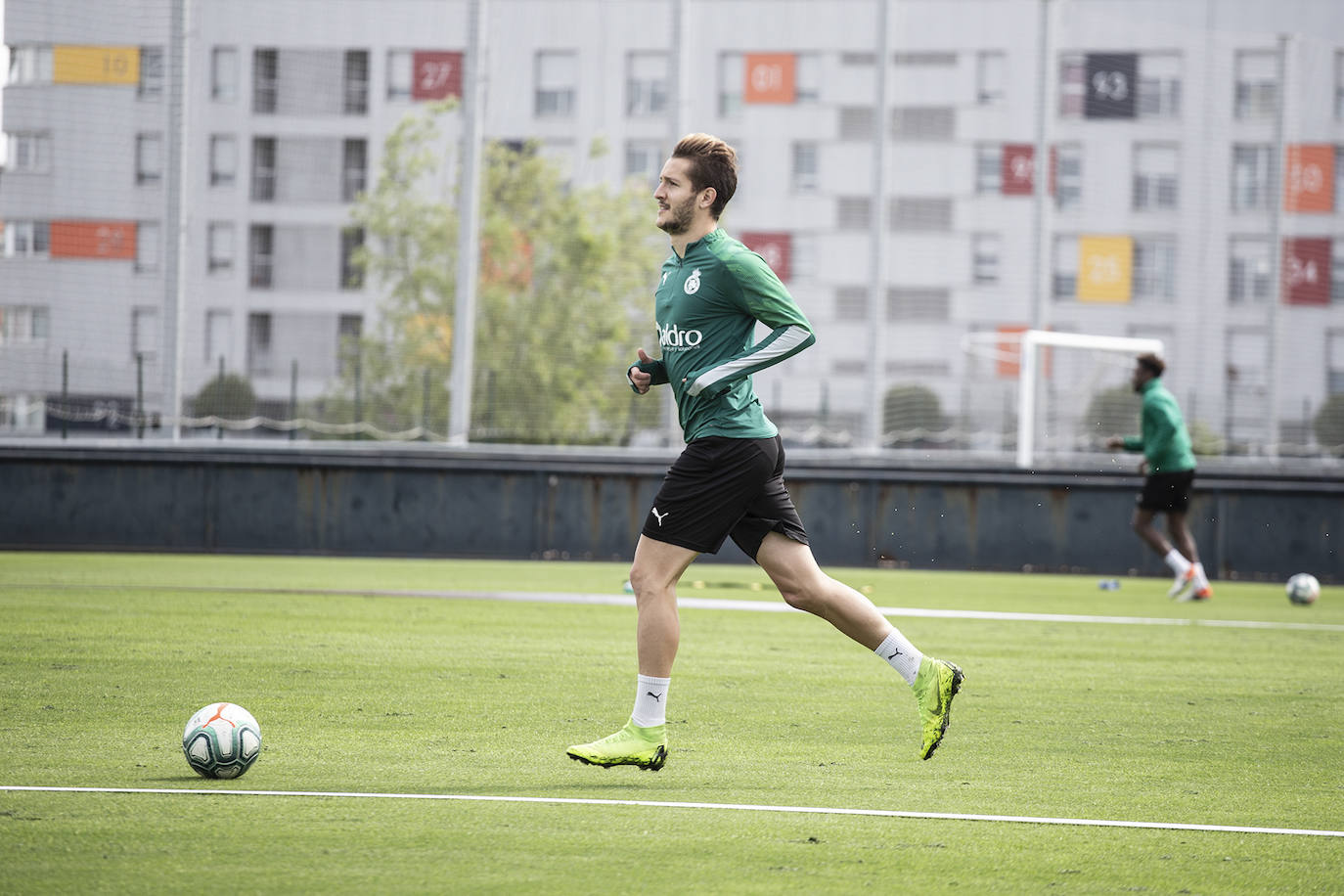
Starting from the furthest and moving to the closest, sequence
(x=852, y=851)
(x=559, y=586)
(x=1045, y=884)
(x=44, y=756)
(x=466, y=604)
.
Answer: (x=559, y=586) < (x=466, y=604) < (x=44, y=756) < (x=852, y=851) < (x=1045, y=884)

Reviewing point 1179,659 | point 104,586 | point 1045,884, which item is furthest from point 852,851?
point 104,586

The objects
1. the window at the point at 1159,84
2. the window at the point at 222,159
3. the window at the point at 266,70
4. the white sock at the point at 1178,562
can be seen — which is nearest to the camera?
the white sock at the point at 1178,562

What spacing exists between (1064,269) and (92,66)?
12798mm

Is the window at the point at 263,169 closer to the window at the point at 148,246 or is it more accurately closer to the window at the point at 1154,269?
the window at the point at 148,246

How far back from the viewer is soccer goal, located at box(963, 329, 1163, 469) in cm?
1947

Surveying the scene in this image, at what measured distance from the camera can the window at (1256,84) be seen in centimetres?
2102

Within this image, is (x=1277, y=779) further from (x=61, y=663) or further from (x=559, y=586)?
(x=559, y=586)

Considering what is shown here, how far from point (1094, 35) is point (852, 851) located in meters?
18.6

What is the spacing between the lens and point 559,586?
48.9 feet

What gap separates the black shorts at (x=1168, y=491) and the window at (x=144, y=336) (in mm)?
11727

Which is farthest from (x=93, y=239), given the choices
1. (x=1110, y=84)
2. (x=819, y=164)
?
(x=1110, y=84)

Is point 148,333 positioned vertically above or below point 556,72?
below

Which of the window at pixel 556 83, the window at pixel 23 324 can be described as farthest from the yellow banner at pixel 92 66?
the window at pixel 556 83

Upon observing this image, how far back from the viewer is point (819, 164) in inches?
806
